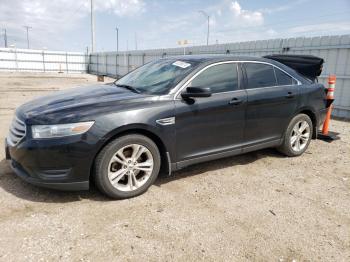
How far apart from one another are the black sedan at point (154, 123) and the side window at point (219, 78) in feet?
0.05

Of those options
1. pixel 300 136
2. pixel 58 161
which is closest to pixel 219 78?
pixel 300 136

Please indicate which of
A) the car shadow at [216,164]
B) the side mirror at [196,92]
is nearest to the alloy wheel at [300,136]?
the car shadow at [216,164]

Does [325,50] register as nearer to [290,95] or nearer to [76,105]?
[290,95]

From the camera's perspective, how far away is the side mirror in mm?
3289

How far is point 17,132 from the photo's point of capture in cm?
307

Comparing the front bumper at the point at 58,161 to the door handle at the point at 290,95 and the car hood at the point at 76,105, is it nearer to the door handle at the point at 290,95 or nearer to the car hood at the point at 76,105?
the car hood at the point at 76,105

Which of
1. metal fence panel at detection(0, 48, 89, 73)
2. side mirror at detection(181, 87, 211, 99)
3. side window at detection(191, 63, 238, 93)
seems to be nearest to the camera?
side mirror at detection(181, 87, 211, 99)

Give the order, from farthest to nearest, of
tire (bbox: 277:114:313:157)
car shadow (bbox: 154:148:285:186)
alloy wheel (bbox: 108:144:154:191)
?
tire (bbox: 277:114:313:157) < car shadow (bbox: 154:148:285:186) < alloy wheel (bbox: 108:144:154:191)

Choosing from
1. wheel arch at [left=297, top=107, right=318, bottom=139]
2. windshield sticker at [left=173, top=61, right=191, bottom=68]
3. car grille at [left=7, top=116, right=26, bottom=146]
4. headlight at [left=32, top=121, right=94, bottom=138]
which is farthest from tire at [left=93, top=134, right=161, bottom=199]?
wheel arch at [left=297, top=107, right=318, bottom=139]

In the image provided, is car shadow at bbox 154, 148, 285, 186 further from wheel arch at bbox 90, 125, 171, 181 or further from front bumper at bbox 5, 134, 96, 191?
front bumper at bbox 5, 134, 96, 191

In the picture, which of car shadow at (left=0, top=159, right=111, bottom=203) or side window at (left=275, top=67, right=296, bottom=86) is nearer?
car shadow at (left=0, top=159, right=111, bottom=203)

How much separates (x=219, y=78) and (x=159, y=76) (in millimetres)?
817

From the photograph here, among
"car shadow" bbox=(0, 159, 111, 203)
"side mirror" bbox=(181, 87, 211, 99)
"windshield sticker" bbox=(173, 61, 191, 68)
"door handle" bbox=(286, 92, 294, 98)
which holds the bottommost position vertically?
"car shadow" bbox=(0, 159, 111, 203)

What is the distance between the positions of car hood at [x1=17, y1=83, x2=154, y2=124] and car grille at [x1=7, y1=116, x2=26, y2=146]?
9 cm
